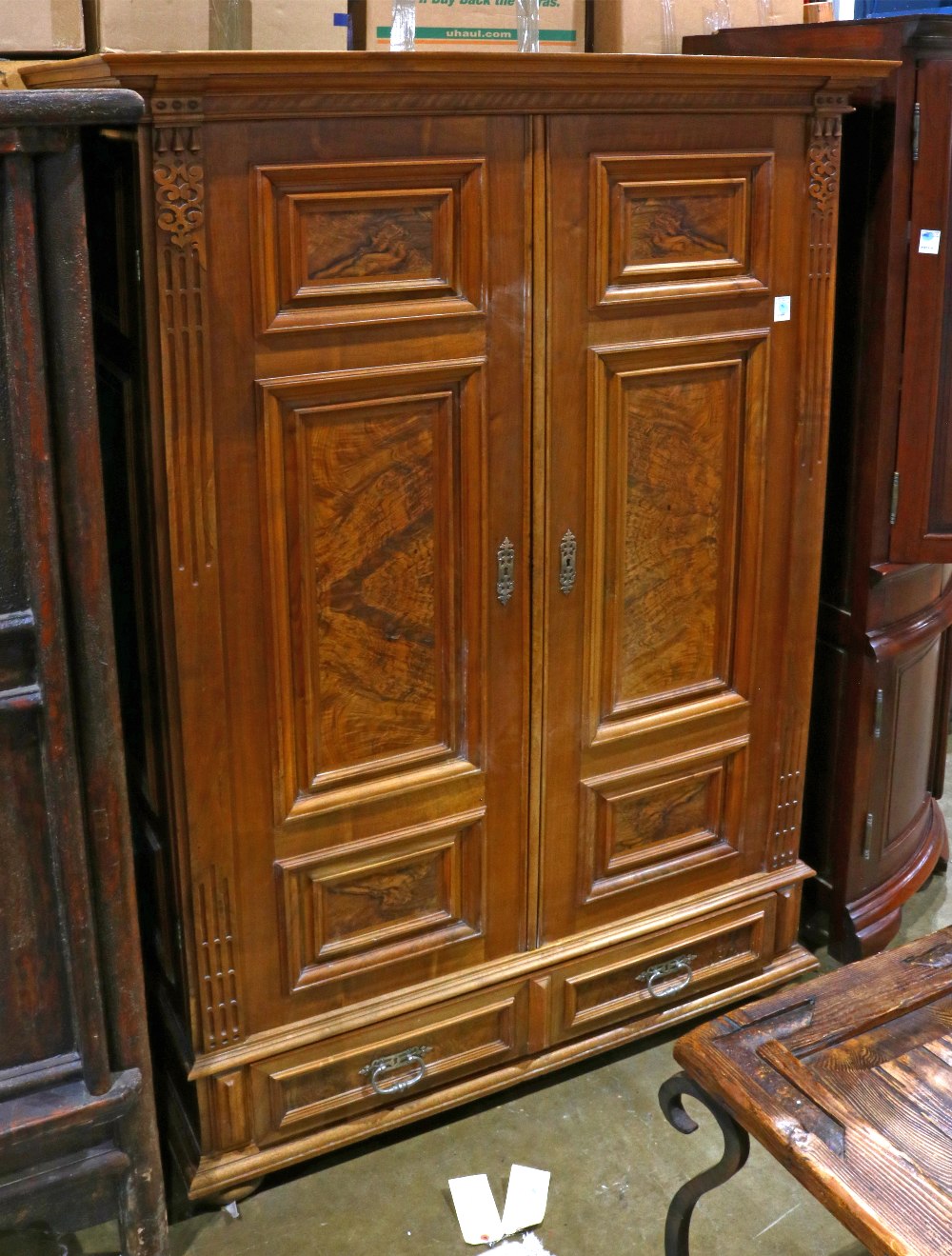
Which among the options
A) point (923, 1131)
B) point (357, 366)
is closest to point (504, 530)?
point (357, 366)

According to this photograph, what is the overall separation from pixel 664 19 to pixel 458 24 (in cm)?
42

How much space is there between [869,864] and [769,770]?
0.41 metres

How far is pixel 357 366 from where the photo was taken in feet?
6.75

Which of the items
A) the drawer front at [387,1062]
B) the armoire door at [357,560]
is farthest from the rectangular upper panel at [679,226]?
the drawer front at [387,1062]

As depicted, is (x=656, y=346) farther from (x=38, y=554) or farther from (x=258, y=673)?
(x=38, y=554)

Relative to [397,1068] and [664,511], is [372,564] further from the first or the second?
[397,1068]

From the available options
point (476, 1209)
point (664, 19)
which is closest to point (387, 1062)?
point (476, 1209)

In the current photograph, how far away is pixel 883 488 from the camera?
8.59 feet

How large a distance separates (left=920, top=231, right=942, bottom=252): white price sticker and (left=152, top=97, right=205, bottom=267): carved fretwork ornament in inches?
51.6

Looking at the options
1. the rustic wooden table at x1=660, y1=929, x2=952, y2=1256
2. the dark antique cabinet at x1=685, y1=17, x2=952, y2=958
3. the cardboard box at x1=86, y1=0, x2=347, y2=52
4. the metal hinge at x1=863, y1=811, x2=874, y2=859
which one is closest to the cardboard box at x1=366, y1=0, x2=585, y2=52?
the cardboard box at x1=86, y1=0, x2=347, y2=52

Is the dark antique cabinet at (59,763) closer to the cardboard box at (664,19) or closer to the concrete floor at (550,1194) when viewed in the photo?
the concrete floor at (550,1194)

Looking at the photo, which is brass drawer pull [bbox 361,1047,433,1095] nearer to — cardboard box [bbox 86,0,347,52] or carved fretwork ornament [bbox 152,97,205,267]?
carved fretwork ornament [bbox 152,97,205,267]

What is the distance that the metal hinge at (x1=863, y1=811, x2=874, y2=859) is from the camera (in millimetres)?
Answer: 2881

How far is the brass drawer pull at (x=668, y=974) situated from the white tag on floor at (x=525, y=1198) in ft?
1.38
